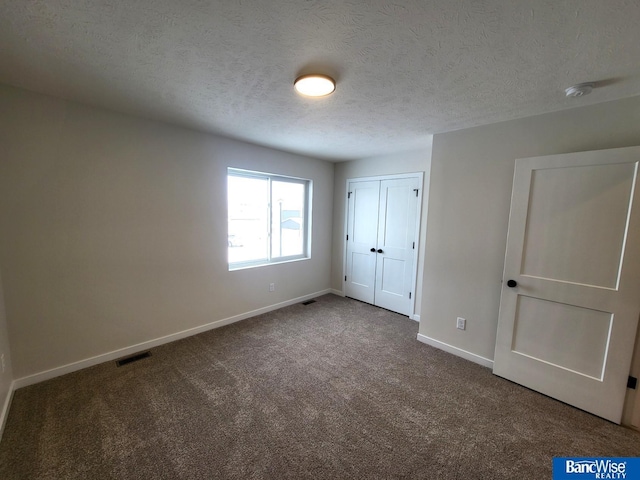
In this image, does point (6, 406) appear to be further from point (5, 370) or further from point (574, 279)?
point (574, 279)

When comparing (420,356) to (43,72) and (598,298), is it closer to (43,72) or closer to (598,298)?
(598,298)

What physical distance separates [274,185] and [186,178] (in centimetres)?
131

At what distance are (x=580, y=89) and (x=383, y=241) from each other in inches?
104

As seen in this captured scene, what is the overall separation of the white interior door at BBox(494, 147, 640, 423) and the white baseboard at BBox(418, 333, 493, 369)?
183mm

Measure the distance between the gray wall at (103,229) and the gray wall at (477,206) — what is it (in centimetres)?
244

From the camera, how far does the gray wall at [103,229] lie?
2.03m

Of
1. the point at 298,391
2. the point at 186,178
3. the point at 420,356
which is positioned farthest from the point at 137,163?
the point at 420,356

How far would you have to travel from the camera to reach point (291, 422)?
1808 millimetres

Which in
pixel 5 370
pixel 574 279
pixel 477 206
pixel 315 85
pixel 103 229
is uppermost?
pixel 315 85

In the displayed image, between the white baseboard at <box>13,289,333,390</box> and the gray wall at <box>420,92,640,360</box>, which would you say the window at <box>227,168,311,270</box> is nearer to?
the white baseboard at <box>13,289,333,390</box>
